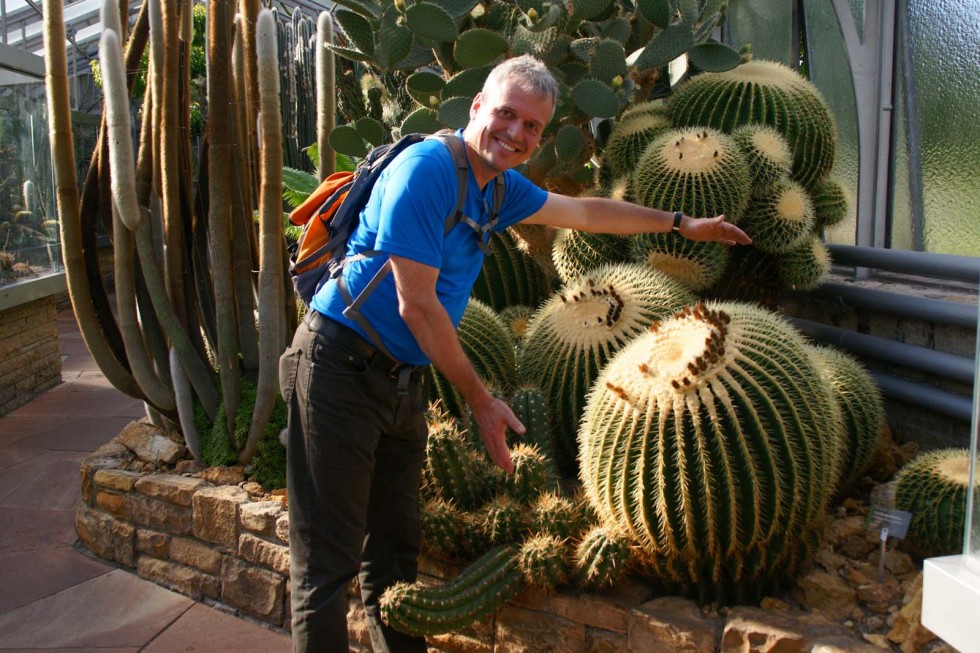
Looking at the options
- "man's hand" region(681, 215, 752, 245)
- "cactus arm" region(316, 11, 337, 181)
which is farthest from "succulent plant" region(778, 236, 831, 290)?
"cactus arm" region(316, 11, 337, 181)

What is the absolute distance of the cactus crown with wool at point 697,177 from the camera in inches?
145

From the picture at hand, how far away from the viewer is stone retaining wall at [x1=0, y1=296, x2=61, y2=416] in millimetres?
6406

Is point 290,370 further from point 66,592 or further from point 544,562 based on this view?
point 66,592

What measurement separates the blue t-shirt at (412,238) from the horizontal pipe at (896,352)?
82.7 inches

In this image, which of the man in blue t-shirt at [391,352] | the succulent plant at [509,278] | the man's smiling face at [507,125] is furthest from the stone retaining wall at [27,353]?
the man's smiling face at [507,125]

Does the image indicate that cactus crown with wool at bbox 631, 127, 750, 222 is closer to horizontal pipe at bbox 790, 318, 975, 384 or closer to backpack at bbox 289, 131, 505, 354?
horizontal pipe at bbox 790, 318, 975, 384

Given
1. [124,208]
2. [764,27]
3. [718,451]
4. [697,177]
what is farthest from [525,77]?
[764,27]

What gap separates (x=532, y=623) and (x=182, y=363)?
219cm

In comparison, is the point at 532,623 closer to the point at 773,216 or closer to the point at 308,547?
the point at 308,547

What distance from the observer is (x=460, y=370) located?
2289mm

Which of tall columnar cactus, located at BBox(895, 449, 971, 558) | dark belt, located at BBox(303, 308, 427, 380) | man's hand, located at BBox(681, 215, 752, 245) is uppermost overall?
man's hand, located at BBox(681, 215, 752, 245)

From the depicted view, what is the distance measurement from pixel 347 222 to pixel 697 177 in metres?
1.78

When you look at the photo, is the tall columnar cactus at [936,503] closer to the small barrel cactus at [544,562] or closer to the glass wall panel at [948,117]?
the small barrel cactus at [544,562]

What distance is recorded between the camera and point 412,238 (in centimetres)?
220
